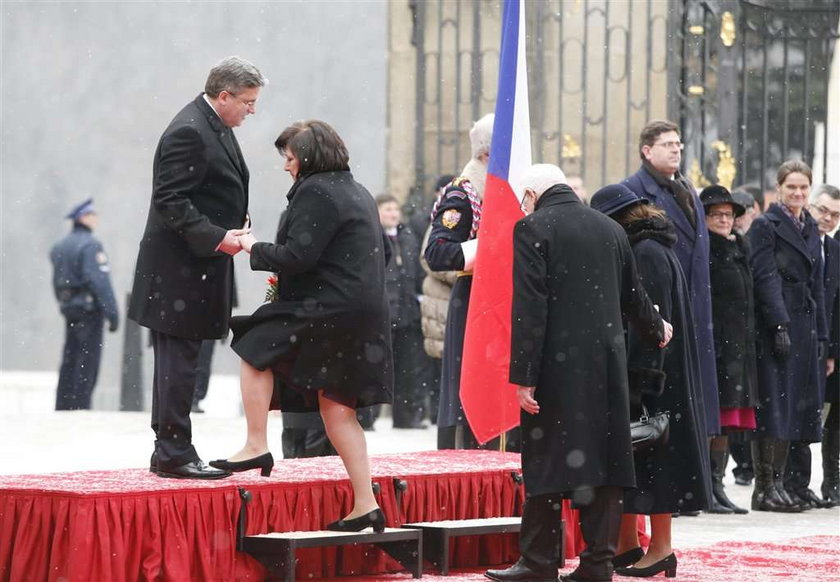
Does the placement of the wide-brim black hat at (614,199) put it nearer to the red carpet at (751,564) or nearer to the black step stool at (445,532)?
the black step stool at (445,532)

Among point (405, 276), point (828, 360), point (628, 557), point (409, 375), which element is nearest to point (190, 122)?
point (628, 557)

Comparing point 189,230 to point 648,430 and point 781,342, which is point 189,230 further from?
point 781,342

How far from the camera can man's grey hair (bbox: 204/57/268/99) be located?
680 centimetres

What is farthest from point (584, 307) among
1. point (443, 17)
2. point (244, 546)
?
point (443, 17)

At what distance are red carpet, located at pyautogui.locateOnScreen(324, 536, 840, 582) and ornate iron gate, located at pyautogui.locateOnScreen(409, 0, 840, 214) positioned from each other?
5.54 m

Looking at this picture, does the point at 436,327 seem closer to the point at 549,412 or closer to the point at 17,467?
the point at 17,467

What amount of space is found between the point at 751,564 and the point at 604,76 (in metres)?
6.50

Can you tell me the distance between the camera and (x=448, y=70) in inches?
562

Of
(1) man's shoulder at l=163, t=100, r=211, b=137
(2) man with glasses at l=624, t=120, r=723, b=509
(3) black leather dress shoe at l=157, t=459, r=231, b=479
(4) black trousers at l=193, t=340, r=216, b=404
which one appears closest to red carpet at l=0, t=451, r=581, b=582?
(3) black leather dress shoe at l=157, t=459, r=231, b=479

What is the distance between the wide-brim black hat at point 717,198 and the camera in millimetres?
9484

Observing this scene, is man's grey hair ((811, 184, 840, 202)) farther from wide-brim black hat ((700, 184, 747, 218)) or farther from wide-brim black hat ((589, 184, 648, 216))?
wide-brim black hat ((589, 184, 648, 216))

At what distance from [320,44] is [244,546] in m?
9.70

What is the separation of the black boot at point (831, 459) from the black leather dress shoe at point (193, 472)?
464cm

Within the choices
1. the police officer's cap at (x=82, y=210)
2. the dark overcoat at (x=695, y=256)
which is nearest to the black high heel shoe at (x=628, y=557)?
the dark overcoat at (x=695, y=256)
